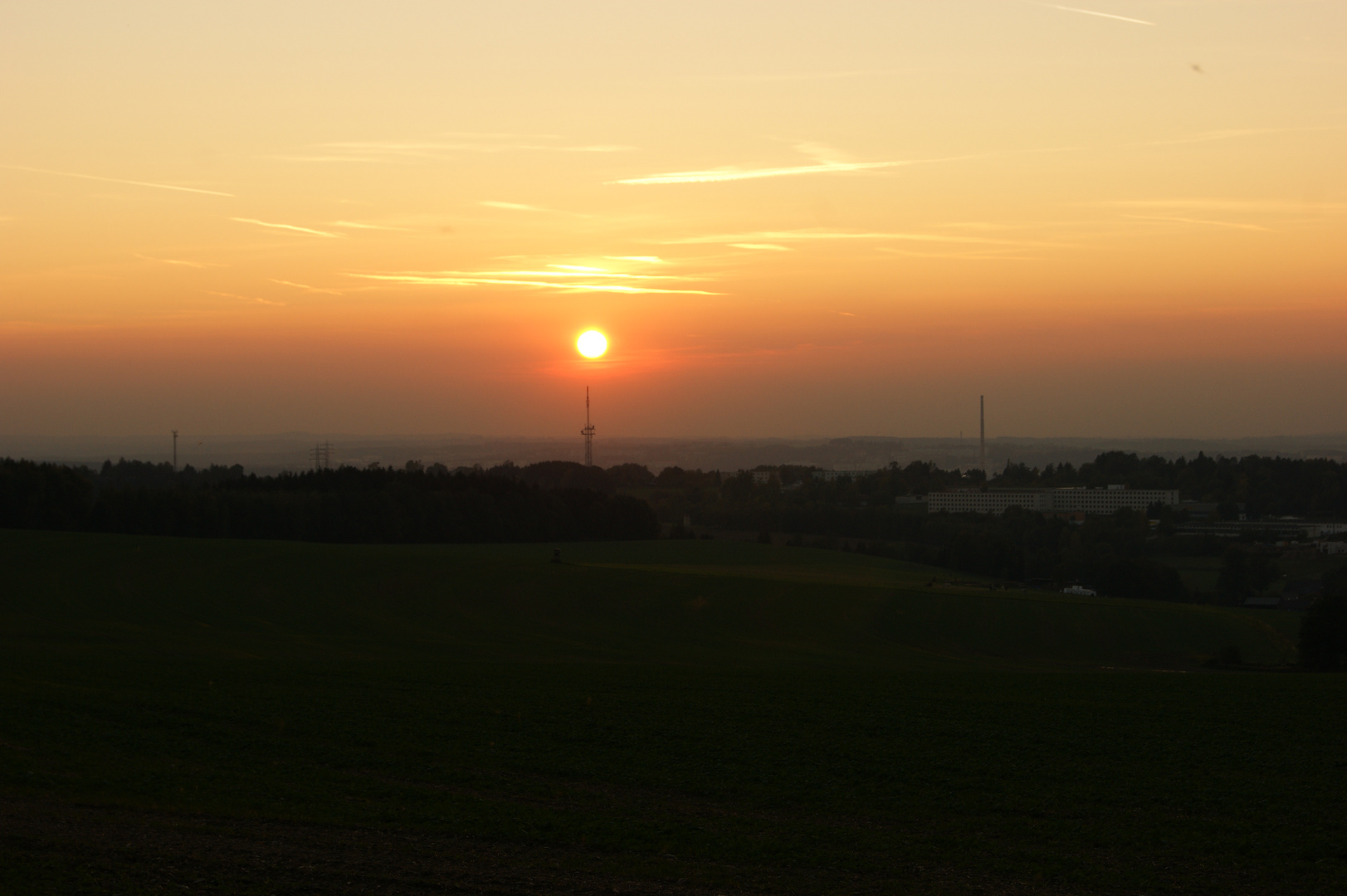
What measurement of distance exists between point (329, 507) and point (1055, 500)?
9394 centimetres

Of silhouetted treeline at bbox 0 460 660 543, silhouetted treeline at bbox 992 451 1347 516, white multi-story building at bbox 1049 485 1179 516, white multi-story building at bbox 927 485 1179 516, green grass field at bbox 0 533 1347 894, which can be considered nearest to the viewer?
green grass field at bbox 0 533 1347 894

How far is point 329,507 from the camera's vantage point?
88875 mm

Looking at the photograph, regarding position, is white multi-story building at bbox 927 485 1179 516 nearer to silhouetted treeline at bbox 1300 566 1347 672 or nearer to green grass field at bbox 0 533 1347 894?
silhouetted treeline at bbox 1300 566 1347 672

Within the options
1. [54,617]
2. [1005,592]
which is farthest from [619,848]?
[1005,592]

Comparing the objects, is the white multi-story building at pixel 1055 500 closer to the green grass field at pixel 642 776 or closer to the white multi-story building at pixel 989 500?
the white multi-story building at pixel 989 500

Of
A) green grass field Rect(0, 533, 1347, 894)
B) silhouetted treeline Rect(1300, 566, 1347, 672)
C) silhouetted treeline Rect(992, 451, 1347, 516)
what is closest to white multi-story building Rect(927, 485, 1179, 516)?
silhouetted treeline Rect(992, 451, 1347, 516)

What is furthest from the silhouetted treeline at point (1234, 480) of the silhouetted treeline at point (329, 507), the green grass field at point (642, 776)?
the green grass field at point (642, 776)

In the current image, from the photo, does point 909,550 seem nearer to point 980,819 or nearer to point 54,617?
point 54,617

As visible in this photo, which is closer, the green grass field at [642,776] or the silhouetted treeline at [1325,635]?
the green grass field at [642,776]

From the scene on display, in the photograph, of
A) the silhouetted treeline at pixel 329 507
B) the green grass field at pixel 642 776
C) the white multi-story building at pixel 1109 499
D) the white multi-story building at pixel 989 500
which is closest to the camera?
the green grass field at pixel 642 776

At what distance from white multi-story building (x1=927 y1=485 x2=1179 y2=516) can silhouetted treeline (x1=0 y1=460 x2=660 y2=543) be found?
49598 mm

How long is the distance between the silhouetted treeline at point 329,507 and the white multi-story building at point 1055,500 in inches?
A: 1953

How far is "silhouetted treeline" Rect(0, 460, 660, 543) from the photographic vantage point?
7581 cm

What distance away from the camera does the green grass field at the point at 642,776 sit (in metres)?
11.9
